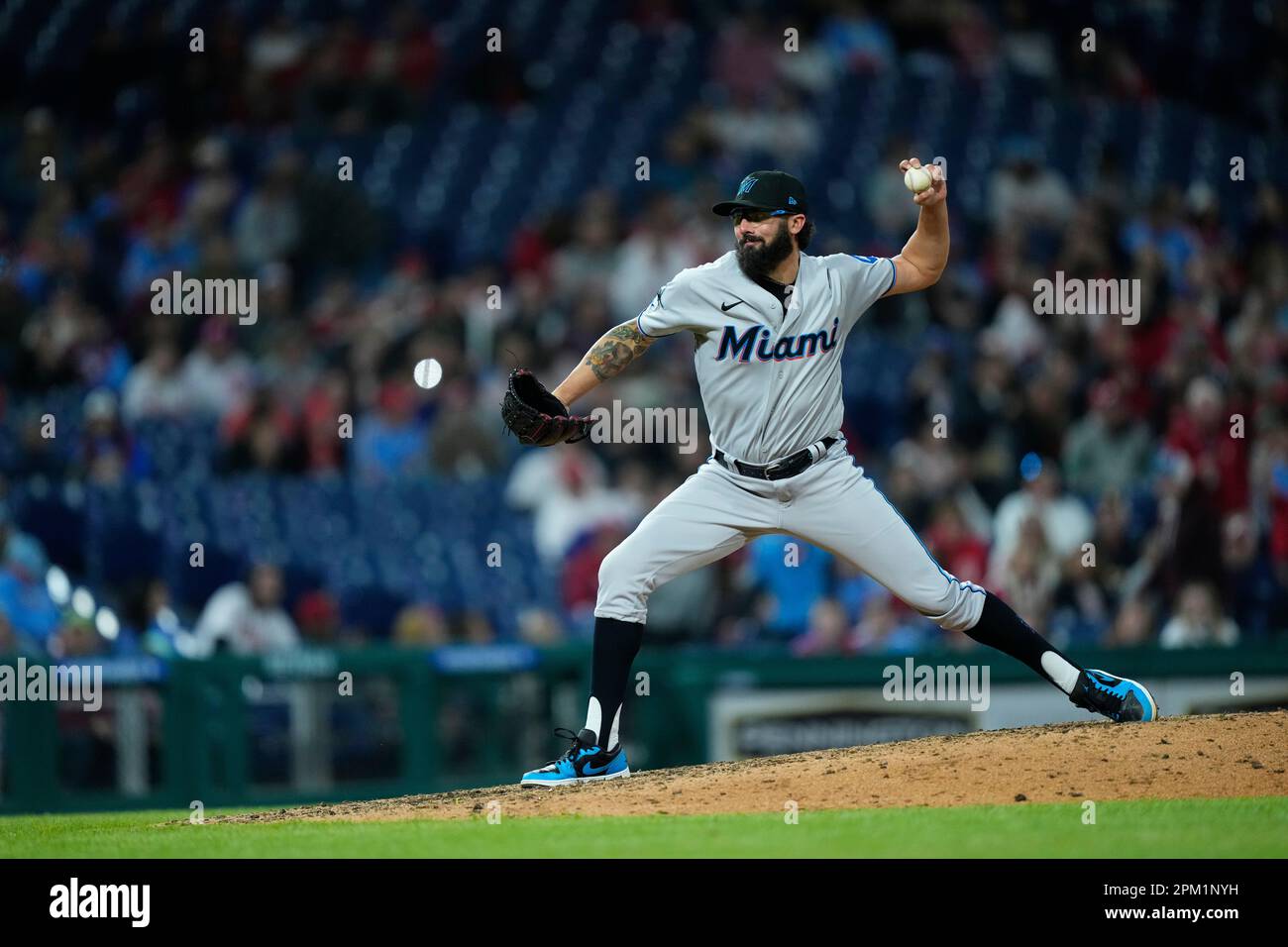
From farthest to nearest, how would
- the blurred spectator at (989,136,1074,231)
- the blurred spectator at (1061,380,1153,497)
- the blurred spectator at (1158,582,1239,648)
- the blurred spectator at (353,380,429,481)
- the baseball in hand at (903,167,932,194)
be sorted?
the blurred spectator at (989,136,1074,231)
the blurred spectator at (353,380,429,481)
the blurred spectator at (1061,380,1153,497)
the blurred spectator at (1158,582,1239,648)
the baseball in hand at (903,167,932,194)

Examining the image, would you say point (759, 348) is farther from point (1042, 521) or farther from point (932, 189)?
point (1042, 521)

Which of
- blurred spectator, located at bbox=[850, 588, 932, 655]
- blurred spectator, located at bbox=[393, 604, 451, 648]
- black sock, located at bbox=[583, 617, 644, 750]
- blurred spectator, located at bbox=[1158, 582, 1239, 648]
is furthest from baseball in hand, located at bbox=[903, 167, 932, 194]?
blurred spectator, located at bbox=[393, 604, 451, 648]

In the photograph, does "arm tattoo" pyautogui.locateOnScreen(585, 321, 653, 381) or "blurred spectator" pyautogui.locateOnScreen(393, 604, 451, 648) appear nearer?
"arm tattoo" pyautogui.locateOnScreen(585, 321, 653, 381)

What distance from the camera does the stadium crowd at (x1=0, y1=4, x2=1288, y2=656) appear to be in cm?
1057

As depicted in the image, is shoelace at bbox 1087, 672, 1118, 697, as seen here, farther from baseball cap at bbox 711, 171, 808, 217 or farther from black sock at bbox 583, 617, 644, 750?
baseball cap at bbox 711, 171, 808, 217

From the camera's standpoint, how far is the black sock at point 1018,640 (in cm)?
648

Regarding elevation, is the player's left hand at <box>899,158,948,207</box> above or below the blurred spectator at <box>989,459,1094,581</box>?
above

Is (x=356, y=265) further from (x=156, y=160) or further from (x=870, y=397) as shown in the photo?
(x=870, y=397)

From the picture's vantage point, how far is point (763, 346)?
20.2 feet

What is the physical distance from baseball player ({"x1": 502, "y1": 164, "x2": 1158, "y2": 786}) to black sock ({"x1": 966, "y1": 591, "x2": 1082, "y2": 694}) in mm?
101

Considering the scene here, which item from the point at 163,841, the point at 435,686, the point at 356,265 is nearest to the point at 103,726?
the point at 435,686

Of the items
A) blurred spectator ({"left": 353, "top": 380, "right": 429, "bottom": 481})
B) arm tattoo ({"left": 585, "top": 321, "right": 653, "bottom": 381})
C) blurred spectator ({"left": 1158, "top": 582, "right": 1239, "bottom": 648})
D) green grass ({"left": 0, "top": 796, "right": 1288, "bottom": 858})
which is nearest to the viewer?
green grass ({"left": 0, "top": 796, "right": 1288, "bottom": 858})

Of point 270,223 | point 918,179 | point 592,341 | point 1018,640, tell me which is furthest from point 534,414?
point 270,223

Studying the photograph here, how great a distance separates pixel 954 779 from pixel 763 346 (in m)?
1.61
